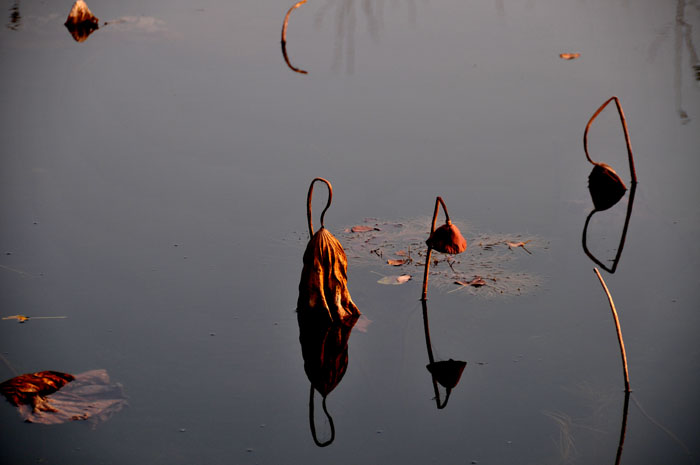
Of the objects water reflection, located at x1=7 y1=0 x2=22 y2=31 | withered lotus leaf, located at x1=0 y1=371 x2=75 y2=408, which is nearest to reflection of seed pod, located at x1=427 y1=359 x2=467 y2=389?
withered lotus leaf, located at x1=0 y1=371 x2=75 y2=408

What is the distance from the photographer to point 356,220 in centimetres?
421

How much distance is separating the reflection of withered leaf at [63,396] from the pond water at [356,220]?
0.06 meters

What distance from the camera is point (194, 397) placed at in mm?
2965

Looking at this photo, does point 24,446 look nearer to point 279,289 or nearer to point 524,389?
point 279,289

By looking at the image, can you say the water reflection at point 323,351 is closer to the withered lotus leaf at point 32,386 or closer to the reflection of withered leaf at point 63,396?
the reflection of withered leaf at point 63,396

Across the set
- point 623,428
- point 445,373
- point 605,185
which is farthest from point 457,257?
point 623,428

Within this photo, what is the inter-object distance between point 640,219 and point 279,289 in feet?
6.76

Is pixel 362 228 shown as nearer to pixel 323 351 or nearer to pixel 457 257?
pixel 457 257

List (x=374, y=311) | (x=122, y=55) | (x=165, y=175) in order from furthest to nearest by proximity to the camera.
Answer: (x=122, y=55)
(x=165, y=175)
(x=374, y=311)

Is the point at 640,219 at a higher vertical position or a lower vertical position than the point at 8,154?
lower

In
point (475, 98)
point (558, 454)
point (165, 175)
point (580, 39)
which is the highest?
point (580, 39)

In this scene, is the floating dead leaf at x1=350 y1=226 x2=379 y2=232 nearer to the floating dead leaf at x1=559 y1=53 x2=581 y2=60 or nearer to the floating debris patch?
the floating debris patch

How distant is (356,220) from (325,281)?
37.6 inches

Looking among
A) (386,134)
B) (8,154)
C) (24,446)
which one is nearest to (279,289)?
(24,446)
